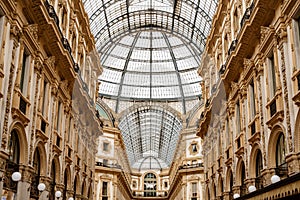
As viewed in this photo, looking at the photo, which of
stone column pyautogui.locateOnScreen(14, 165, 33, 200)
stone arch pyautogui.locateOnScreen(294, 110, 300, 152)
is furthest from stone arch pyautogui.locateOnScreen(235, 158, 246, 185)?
stone column pyautogui.locateOnScreen(14, 165, 33, 200)

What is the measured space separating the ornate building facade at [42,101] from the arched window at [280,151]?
1112 cm

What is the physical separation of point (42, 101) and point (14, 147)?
4569 millimetres

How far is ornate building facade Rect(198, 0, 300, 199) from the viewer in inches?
653

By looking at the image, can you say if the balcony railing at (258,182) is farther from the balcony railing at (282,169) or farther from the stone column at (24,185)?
the stone column at (24,185)

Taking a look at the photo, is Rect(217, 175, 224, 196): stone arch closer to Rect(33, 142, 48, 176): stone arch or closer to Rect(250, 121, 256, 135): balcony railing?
Rect(250, 121, 256, 135): balcony railing

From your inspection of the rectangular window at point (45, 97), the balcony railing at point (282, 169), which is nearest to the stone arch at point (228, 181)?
the balcony railing at point (282, 169)

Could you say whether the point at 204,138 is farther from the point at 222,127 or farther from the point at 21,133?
the point at 21,133

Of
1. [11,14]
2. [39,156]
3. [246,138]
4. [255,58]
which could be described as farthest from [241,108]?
[11,14]

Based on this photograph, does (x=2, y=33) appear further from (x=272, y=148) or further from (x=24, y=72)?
(x=272, y=148)

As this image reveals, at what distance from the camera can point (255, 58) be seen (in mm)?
22344

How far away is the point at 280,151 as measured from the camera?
63.3 ft

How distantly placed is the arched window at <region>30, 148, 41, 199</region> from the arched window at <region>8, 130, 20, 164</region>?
2.29 metres

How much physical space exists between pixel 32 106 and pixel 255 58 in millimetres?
11851

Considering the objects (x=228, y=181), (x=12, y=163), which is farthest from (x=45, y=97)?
(x=228, y=181)
